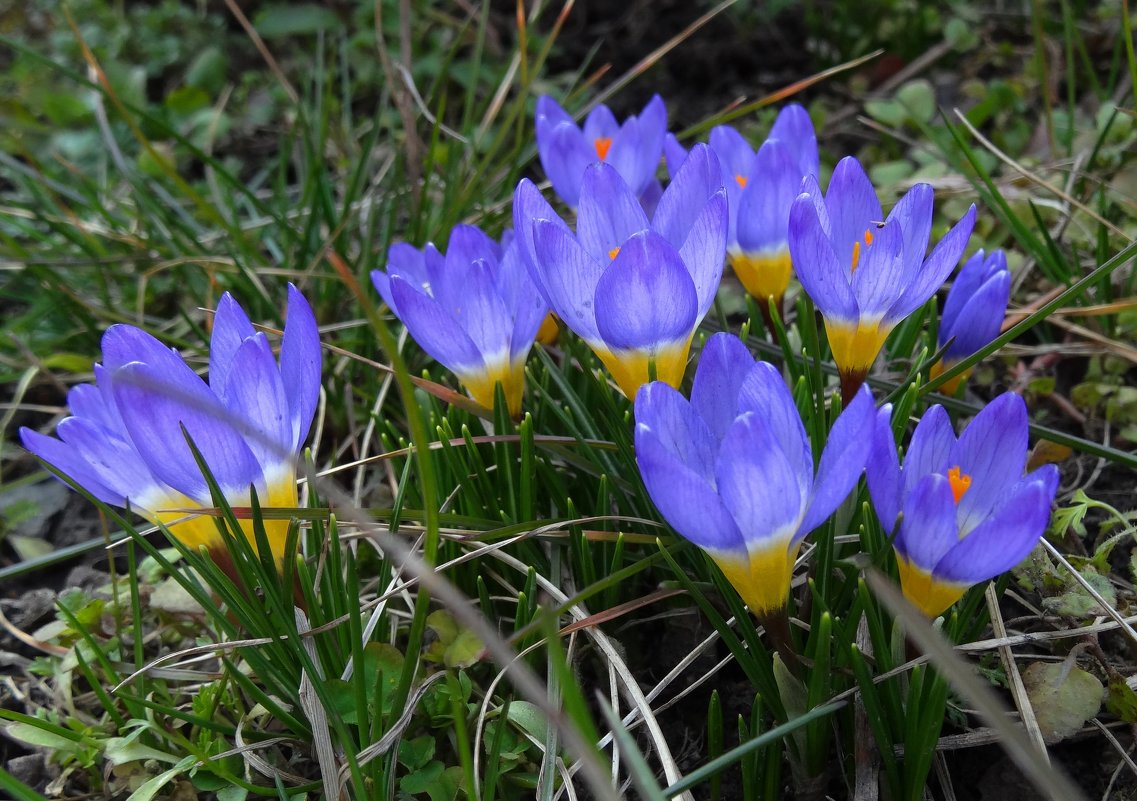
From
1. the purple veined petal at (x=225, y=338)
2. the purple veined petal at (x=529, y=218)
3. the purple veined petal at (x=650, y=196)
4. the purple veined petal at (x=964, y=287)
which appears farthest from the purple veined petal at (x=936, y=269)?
the purple veined petal at (x=225, y=338)

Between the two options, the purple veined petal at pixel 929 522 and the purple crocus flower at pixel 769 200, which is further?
the purple crocus flower at pixel 769 200

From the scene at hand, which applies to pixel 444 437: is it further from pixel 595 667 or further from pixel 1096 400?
pixel 1096 400

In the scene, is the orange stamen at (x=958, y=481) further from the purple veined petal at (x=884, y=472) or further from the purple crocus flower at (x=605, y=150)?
the purple crocus flower at (x=605, y=150)

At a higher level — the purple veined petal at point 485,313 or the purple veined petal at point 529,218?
the purple veined petal at point 529,218

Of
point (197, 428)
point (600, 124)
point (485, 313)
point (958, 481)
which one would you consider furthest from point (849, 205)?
point (197, 428)

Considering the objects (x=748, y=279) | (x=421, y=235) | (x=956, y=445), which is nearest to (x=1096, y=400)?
(x=748, y=279)

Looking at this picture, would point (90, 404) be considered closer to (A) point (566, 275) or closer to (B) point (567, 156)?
(A) point (566, 275)

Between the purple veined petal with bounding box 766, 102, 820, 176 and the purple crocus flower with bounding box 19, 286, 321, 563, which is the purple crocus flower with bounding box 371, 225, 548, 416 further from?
the purple veined petal with bounding box 766, 102, 820, 176

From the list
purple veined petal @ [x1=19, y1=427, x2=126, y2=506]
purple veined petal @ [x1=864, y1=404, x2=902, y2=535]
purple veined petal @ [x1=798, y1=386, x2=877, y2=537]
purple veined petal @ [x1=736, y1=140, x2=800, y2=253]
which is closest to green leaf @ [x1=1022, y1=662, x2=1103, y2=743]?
purple veined petal @ [x1=864, y1=404, x2=902, y2=535]
